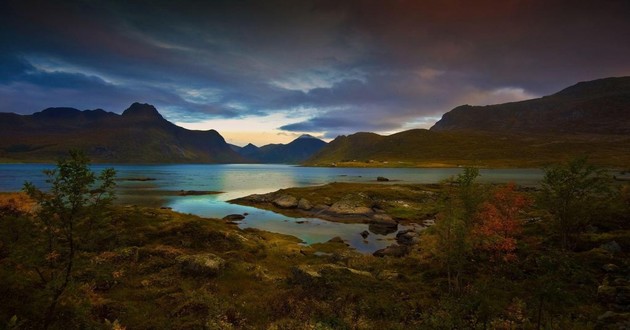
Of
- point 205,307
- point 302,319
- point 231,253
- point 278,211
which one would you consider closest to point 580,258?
point 302,319

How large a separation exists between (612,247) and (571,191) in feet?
22.9

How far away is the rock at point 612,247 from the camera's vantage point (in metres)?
32.4

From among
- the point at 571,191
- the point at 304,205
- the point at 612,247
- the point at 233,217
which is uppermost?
the point at 571,191

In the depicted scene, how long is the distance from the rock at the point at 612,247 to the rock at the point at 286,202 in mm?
70571

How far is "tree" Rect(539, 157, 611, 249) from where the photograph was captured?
3341 cm

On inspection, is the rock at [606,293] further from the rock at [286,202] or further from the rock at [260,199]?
the rock at [260,199]

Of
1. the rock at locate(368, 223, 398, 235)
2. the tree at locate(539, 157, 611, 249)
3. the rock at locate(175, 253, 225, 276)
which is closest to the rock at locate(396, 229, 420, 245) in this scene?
the rock at locate(368, 223, 398, 235)

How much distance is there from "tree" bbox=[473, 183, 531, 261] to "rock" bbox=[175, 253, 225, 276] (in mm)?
27301

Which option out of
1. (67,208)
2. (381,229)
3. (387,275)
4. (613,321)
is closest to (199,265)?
(67,208)

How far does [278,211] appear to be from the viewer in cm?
8975

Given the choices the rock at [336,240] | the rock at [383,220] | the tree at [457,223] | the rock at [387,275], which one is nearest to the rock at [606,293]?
the tree at [457,223]

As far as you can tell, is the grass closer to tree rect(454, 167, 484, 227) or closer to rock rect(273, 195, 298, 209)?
tree rect(454, 167, 484, 227)

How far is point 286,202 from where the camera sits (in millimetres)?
95062

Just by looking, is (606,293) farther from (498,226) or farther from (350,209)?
(350,209)
